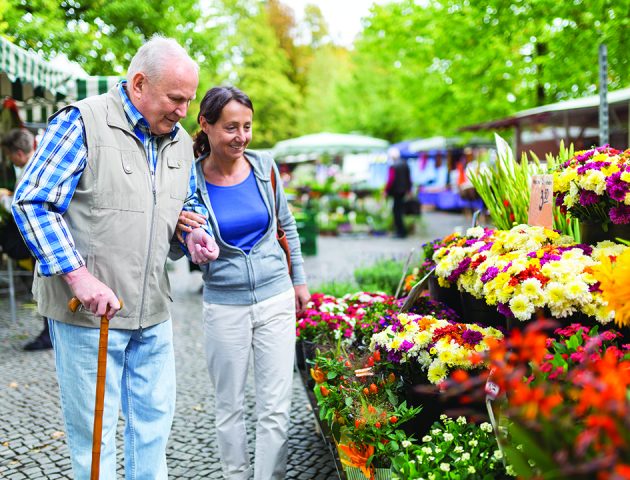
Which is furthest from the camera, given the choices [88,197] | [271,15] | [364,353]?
[271,15]

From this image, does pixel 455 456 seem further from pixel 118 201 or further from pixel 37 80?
pixel 37 80

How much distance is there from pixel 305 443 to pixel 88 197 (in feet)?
7.36

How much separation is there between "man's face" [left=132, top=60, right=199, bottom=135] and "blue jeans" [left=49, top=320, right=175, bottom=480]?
80cm

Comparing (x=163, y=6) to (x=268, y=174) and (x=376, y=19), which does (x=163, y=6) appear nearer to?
(x=376, y=19)

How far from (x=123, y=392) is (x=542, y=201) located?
6.71ft

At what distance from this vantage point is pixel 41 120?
934cm

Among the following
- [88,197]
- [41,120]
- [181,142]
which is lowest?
[88,197]

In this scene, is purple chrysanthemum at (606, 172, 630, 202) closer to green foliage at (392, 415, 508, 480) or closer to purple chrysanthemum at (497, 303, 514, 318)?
purple chrysanthemum at (497, 303, 514, 318)


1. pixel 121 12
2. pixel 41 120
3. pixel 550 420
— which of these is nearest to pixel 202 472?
pixel 550 420

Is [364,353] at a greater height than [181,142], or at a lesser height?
lesser

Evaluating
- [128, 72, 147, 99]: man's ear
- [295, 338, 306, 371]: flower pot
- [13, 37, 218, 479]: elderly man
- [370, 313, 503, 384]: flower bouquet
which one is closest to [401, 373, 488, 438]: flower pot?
[370, 313, 503, 384]: flower bouquet

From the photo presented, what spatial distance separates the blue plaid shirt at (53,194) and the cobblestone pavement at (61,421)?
179 centimetres

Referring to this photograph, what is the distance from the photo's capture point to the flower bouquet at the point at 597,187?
89.7 inches

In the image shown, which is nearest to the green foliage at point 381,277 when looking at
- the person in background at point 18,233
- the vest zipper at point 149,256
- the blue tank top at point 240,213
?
the blue tank top at point 240,213
